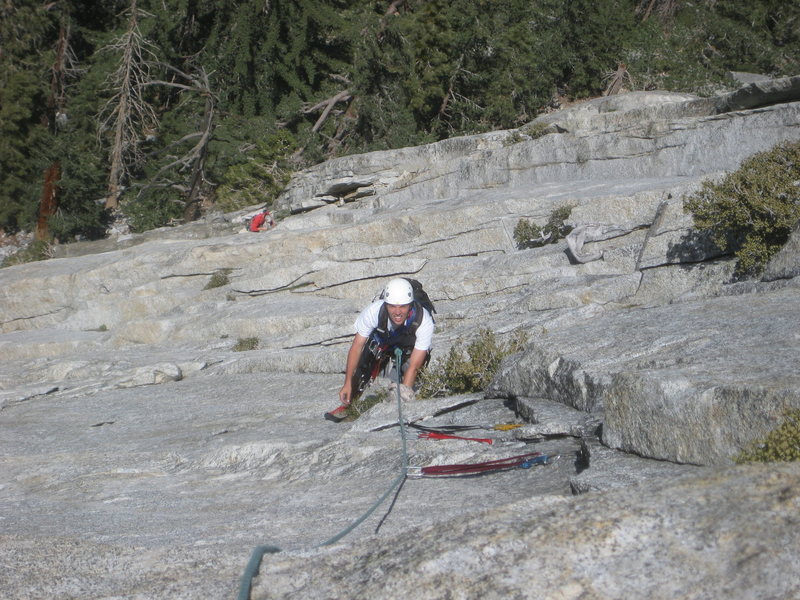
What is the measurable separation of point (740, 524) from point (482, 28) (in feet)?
83.9

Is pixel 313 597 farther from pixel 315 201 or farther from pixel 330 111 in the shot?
pixel 330 111

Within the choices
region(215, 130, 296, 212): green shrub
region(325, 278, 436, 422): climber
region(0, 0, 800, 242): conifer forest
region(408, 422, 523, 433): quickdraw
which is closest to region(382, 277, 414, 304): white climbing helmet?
region(325, 278, 436, 422): climber

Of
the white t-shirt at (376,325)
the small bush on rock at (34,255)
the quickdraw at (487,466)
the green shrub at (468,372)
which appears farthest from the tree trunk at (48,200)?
the quickdraw at (487,466)

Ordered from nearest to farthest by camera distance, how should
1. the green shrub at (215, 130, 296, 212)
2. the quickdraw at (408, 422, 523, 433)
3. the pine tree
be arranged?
the quickdraw at (408, 422, 523, 433)
the green shrub at (215, 130, 296, 212)
the pine tree

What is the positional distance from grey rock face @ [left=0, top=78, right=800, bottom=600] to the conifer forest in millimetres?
8291

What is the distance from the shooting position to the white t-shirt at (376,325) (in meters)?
7.25

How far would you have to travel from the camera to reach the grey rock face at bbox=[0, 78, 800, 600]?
2.55m

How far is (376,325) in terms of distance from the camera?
7270 mm

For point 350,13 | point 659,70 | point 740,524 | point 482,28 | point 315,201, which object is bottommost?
point 740,524

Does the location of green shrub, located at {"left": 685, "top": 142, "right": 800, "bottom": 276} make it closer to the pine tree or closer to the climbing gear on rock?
the climbing gear on rock

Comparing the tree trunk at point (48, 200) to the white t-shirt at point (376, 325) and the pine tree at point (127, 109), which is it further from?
the white t-shirt at point (376, 325)

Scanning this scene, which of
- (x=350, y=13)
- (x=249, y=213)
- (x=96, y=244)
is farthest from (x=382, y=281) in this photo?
(x=350, y=13)

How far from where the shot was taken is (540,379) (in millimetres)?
6180

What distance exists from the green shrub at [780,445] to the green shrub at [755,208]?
5.53 metres
